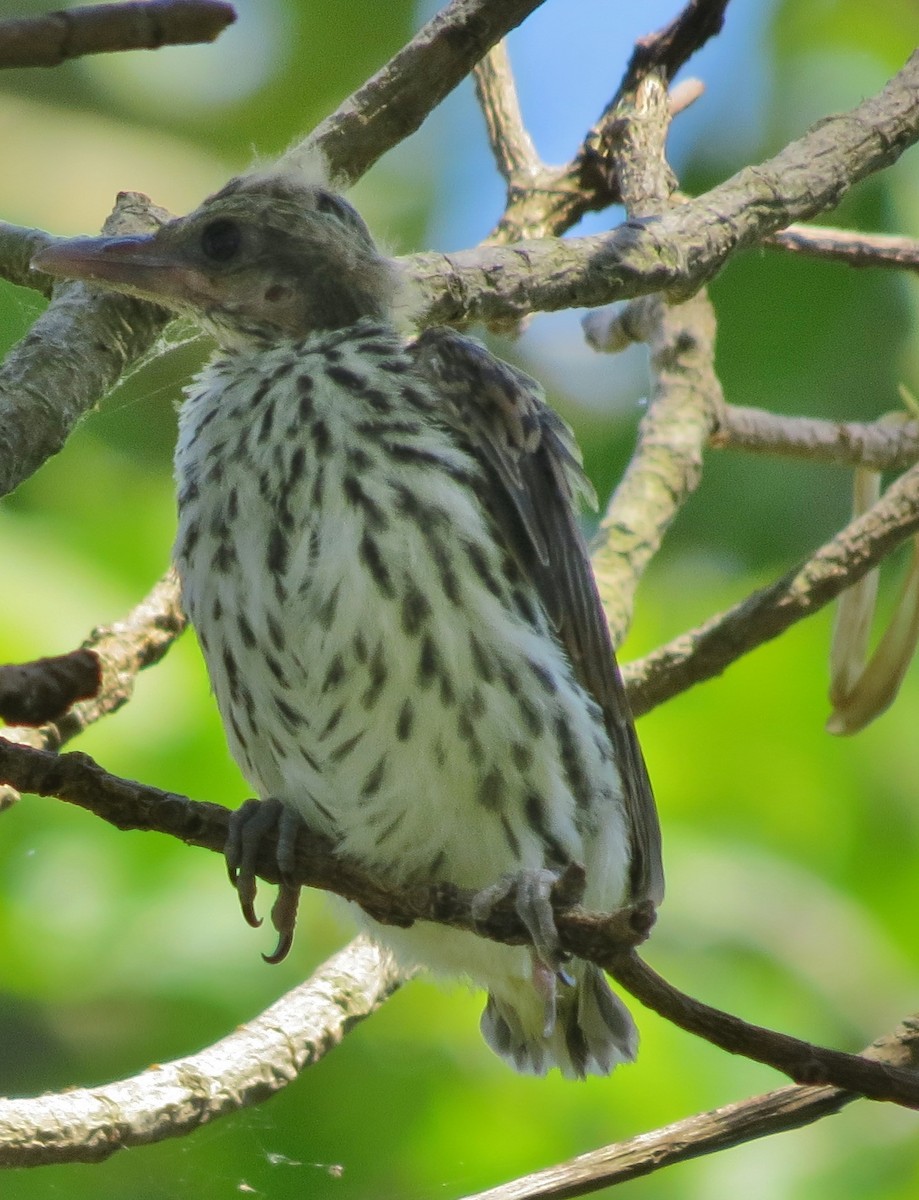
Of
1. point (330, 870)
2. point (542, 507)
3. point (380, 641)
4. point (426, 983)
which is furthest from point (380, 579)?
point (426, 983)

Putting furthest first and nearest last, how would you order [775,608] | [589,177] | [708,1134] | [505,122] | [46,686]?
[505,122]
[589,177]
[775,608]
[708,1134]
[46,686]

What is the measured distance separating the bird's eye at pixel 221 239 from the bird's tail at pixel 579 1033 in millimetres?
1422

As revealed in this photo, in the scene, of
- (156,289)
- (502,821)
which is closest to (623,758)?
(502,821)

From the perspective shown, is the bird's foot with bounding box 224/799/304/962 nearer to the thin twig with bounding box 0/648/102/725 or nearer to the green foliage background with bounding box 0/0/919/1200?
the thin twig with bounding box 0/648/102/725

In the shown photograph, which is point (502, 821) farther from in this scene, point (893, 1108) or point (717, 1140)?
point (893, 1108)

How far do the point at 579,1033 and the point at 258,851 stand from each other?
83cm

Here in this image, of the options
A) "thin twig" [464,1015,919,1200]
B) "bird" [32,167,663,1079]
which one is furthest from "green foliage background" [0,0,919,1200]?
"thin twig" [464,1015,919,1200]

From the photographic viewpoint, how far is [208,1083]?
2.56 metres

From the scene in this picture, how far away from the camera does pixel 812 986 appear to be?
370 centimetres

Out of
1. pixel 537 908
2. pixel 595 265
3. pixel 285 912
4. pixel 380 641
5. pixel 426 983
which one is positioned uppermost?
pixel 595 265

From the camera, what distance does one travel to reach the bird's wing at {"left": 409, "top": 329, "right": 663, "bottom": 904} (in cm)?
254

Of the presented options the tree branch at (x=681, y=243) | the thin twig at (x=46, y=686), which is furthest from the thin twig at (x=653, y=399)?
the thin twig at (x=46, y=686)

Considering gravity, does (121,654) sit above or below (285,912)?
above

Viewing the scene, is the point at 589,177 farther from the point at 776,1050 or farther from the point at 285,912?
the point at 776,1050
